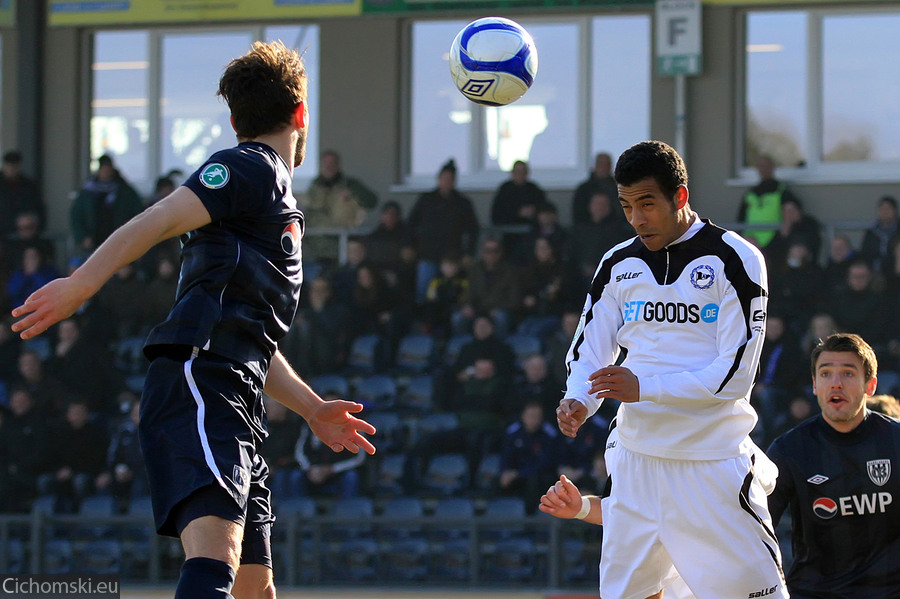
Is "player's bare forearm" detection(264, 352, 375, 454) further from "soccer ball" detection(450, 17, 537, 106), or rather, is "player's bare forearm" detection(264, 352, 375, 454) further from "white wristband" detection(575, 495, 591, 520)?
"soccer ball" detection(450, 17, 537, 106)

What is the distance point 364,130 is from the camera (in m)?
13.9

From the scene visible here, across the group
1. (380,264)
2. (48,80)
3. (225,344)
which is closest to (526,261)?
(380,264)

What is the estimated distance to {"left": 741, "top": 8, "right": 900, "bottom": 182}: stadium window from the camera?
13047 mm

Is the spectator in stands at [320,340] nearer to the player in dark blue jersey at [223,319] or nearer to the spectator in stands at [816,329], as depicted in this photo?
the spectator in stands at [816,329]

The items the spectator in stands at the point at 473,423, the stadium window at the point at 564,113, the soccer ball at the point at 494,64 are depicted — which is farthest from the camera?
the stadium window at the point at 564,113

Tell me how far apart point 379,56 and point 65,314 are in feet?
36.4

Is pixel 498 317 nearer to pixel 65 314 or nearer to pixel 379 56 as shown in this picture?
pixel 379 56

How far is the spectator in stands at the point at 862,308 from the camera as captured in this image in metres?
10.4

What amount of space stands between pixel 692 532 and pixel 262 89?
218 cm

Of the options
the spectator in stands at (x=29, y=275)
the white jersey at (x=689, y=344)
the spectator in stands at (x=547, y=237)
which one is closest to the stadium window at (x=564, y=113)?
the spectator in stands at (x=547, y=237)

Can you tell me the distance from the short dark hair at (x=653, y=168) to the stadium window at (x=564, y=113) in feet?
29.6

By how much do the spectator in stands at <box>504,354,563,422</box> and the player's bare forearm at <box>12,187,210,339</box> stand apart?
723 centimetres

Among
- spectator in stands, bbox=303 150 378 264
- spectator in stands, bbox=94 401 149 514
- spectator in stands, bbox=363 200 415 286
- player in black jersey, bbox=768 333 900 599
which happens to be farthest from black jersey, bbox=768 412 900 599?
spectator in stands, bbox=303 150 378 264

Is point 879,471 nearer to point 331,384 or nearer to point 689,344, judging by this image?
point 689,344
